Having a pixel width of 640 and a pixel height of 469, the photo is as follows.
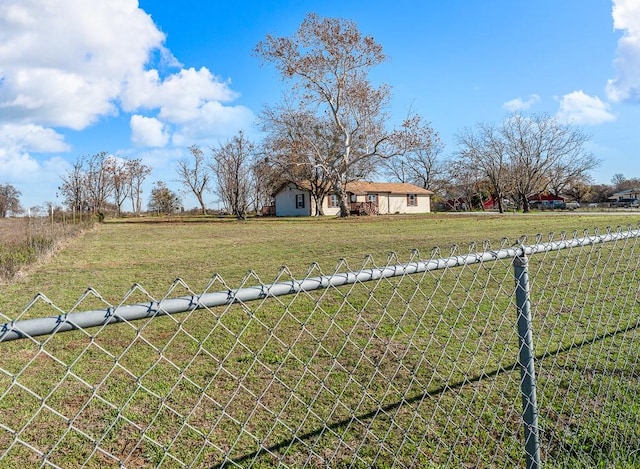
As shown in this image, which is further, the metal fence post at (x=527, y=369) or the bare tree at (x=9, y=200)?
the bare tree at (x=9, y=200)

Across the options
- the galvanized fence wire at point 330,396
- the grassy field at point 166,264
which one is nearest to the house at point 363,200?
the grassy field at point 166,264

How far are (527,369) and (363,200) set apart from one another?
129ft

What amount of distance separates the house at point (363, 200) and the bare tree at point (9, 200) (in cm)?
2520

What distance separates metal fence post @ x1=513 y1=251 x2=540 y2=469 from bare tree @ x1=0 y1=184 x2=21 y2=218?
48.6m

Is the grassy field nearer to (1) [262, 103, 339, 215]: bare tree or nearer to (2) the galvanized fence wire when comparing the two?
(2) the galvanized fence wire

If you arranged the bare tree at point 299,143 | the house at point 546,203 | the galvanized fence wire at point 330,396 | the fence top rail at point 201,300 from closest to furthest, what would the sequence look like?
the fence top rail at point 201,300 < the galvanized fence wire at point 330,396 < the bare tree at point 299,143 < the house at point 546,203

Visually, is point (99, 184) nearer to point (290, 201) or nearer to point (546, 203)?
point (290, 201)

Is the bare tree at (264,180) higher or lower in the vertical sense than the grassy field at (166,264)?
higher

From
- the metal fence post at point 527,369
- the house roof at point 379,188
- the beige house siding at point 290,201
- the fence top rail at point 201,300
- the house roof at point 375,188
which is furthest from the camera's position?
the beige house siding at point 290,201

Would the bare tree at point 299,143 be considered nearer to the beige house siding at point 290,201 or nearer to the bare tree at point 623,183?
the beige house siding at point 290,201

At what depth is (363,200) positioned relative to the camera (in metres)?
40.9

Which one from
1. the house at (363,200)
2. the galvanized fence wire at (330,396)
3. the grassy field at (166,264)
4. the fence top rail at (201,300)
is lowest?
the galvanized fence wire at (330,396)

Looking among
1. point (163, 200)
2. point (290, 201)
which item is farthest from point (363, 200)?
point (163, 200)

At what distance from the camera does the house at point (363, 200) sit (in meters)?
39.2
